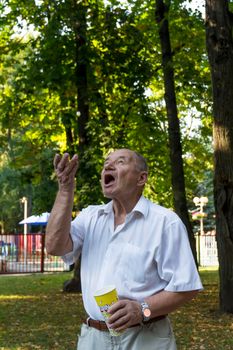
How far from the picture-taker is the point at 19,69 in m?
17.7

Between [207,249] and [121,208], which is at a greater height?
[121,208]

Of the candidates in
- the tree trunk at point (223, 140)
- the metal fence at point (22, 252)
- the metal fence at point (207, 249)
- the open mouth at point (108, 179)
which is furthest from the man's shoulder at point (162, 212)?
the metal fence at point (207, 249)

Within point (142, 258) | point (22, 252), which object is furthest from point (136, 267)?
point (22, 252)

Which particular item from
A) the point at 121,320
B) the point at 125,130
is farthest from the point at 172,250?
the point at 125,130

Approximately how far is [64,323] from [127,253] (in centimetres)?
802

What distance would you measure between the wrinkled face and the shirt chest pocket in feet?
1.00

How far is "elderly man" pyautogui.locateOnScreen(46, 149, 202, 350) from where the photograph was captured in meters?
2.86

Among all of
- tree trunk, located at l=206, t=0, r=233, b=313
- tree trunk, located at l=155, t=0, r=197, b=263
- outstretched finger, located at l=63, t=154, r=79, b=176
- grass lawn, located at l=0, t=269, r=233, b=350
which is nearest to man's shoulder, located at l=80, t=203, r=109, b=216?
outstretched finger, located at l=63, t=154, r=79, b=176

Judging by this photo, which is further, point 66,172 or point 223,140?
point 223,140

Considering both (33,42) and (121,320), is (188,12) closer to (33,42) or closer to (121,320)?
(33,42)

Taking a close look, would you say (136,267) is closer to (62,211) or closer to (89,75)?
(62,211)

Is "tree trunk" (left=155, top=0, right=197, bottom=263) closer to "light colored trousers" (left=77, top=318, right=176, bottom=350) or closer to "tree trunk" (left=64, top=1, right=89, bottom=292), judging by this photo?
"tree trunk" (left=64, top=1, right=89, bottom=292)

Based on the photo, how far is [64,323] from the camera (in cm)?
1062

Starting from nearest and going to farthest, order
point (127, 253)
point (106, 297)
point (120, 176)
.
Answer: point (106, 297) < point (127, 253) < point (120, 176)
